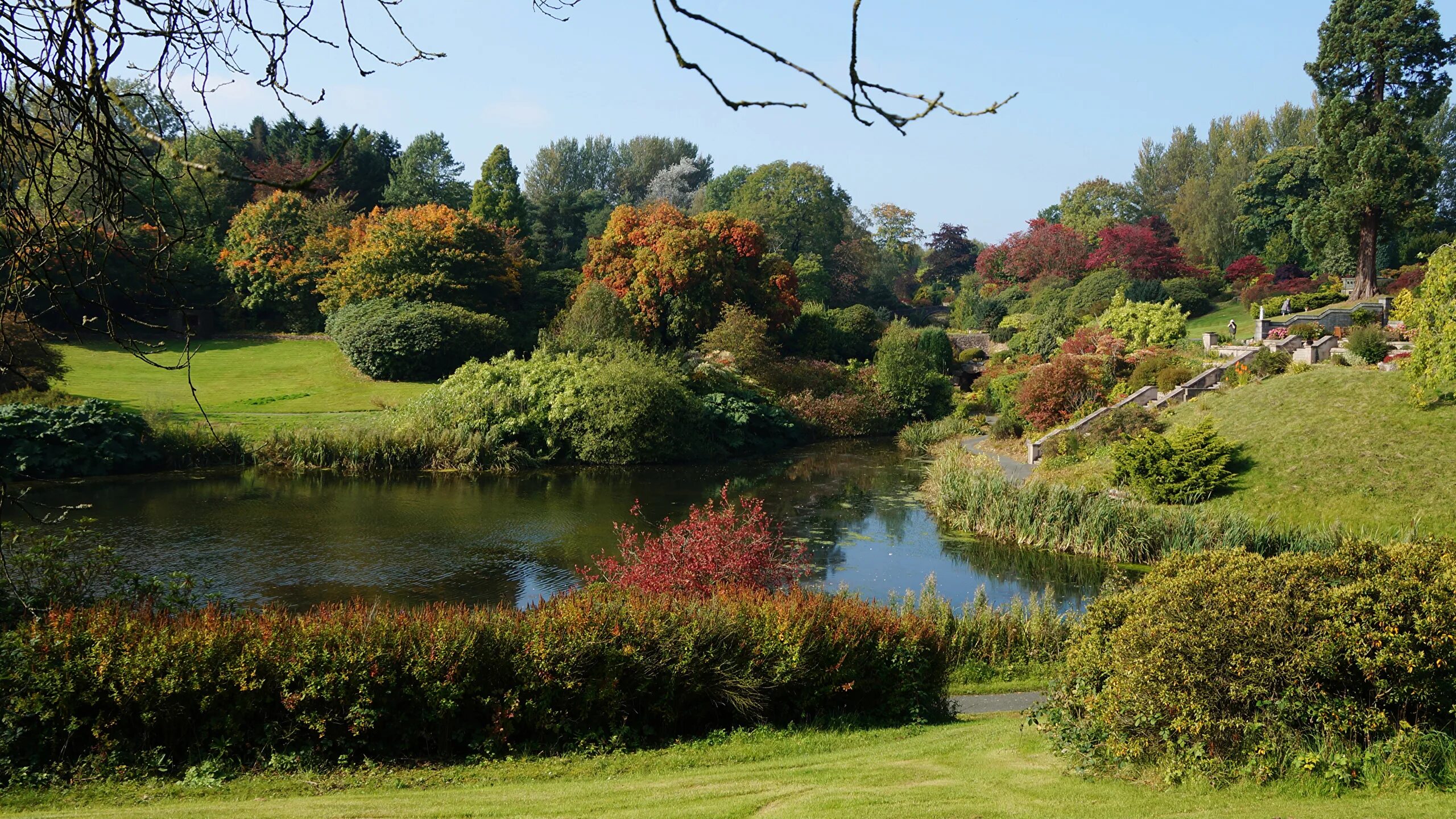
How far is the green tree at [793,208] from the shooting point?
2232 inches

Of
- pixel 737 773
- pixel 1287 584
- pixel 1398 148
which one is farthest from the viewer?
pixel 1398 148

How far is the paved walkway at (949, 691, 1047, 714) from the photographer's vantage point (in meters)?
10.5

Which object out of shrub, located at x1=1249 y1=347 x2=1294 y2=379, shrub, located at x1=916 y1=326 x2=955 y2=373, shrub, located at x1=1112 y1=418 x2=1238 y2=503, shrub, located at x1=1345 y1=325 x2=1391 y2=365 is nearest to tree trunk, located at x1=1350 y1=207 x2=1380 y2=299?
shrub, located at x1=1345 y1=325 x2=1391 y2=365

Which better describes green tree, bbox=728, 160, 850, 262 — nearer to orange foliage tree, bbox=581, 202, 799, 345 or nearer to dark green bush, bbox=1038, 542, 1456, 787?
orange foliage tree, bbox=581, 202, 799, 345

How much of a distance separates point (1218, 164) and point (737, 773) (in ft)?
225

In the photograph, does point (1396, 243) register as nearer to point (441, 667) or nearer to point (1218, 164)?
point (1218, 164)

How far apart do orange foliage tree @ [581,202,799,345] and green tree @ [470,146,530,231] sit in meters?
9.05

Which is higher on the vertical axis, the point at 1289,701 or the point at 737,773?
the point at 1289,701

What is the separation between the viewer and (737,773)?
746 centimetres

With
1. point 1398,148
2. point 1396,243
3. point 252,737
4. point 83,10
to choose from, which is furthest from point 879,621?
point 1396,243

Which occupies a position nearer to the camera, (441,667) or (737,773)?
(737,773)

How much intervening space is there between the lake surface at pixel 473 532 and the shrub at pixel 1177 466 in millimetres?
3715

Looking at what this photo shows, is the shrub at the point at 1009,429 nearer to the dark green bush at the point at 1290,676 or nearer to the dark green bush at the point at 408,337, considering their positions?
the dark green bush at the point at 408,337

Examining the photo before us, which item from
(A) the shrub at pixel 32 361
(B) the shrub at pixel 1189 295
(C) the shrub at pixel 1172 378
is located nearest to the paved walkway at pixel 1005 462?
(C) the shrub at pixel 1172 378
